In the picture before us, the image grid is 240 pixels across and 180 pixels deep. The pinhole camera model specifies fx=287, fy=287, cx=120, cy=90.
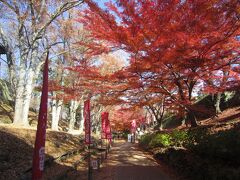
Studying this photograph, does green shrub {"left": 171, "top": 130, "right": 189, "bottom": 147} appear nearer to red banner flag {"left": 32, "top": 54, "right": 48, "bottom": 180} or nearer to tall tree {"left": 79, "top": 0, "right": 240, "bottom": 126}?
tall tree {"left": 79, "top": 0, "right": 240, "bottom": 126}

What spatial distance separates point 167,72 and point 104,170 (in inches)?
203

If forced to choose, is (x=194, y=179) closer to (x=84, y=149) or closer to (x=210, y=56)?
(x=210, y=56)

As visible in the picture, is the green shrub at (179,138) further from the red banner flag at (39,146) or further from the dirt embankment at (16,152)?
the red banner flag at (39,146)

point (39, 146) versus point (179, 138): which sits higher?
point (179, 138)

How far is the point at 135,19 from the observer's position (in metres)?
9.59

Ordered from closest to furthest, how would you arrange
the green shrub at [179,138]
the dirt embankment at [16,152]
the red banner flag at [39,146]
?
the red banner flag at [39,146]
the dirt embankment at [16,152]
the green shrub at [179,138]

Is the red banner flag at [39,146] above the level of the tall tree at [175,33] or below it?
below

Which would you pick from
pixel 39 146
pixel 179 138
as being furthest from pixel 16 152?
pixel 179 138

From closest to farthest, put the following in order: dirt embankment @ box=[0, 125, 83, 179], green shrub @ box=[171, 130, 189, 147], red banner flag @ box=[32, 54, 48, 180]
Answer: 1. red banner flag @ box=[32, 54, 48, 180]
2. dirt embankment @ box=[0, 125, 83, 179]
3. green shrub @ box=[171, 130, 189, 147]

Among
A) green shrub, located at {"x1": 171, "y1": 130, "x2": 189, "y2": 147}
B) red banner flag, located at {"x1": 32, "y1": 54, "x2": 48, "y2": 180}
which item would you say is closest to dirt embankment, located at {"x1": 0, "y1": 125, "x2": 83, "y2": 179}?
red banner flag, located at {"x1": 32, "y1": 54, "x2": 48, "y2": 180}

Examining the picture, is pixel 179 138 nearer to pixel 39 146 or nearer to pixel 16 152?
pixel 16 152

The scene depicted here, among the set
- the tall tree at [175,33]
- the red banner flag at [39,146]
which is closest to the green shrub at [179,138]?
the tall tree at [175,33]

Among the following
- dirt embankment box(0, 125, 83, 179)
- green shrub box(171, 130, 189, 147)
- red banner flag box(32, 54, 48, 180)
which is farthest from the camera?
green shrub box(171, 130, 189, 147)

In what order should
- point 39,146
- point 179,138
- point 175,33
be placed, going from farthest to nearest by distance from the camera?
point 179,138
point 175,33
point 39,146
